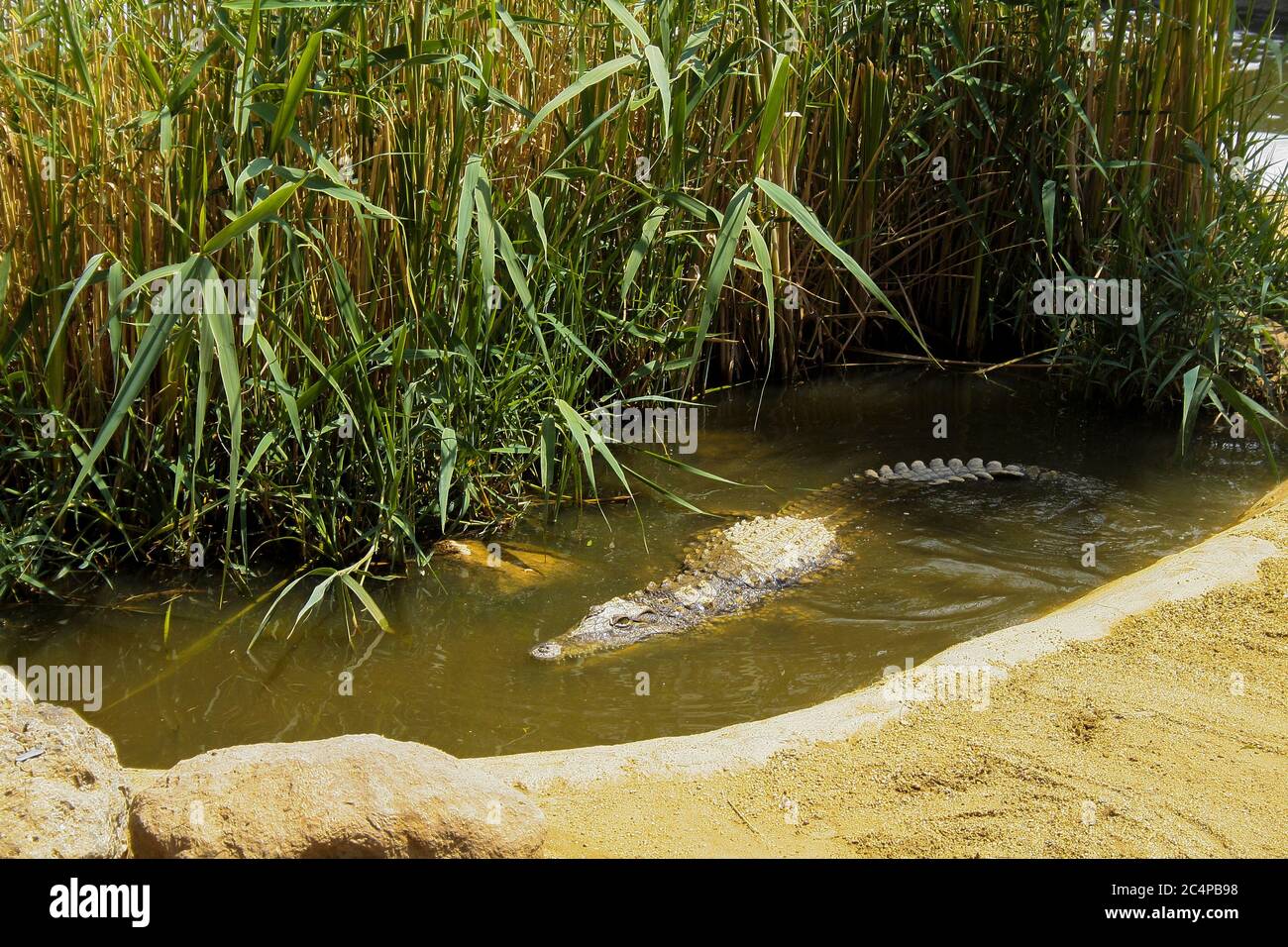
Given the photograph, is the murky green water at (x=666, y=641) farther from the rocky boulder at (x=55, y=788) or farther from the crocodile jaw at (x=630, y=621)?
the rocky boulder at (x=55, y=788)

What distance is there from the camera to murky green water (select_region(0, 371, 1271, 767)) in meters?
2.98

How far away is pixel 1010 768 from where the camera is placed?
239 cm

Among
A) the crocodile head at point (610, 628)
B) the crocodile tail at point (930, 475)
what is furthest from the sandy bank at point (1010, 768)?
the crocodile tail at point (930, 475)

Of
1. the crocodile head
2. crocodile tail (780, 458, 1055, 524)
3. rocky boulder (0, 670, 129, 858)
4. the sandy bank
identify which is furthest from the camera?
crocodile tail (780, 458, 1055, 524)

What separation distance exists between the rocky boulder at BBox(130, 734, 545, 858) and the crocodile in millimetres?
1164

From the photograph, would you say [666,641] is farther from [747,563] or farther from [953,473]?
[953,473]

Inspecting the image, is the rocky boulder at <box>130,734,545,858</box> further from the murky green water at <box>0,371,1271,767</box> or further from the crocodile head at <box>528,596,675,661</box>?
the crocodile head at <box>528,596,675,661</box>

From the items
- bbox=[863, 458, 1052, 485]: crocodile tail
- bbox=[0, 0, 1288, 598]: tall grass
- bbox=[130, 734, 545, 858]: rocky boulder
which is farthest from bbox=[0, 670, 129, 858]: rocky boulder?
bbox=[863, 458, 1052, 485]: crocodile tail

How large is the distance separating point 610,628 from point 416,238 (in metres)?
1.26

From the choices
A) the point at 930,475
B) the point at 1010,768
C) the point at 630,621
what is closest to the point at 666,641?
the point at 630,621

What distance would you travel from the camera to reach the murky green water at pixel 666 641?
298cm
